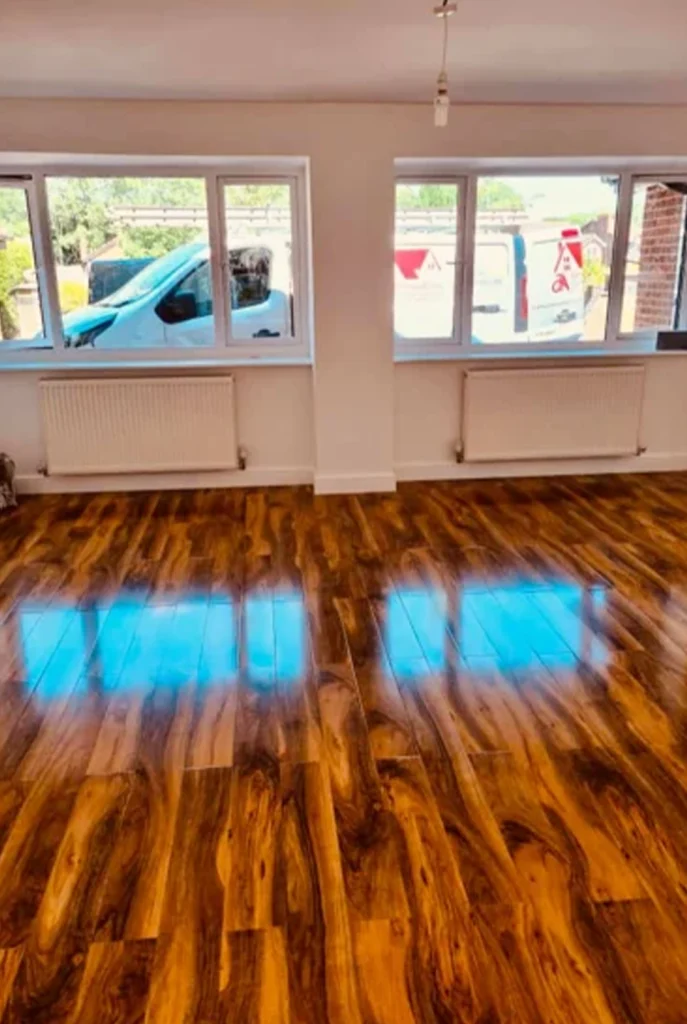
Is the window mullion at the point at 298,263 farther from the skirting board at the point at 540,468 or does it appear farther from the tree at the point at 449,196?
the skirting board at the point at 540,468

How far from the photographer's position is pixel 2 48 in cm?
323

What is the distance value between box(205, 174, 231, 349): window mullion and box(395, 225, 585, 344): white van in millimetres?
1154

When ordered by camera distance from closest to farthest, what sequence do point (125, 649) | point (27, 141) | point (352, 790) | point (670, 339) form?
point (352, 790) < point (125, 649) < point (27, 141) < point (670, 339)

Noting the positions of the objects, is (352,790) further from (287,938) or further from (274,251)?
(274,251)

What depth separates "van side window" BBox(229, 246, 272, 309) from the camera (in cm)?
489

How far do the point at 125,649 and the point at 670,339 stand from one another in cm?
421

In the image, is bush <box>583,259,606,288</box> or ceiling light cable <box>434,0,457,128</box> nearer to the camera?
ceiling light cable <box>434,0,457,128</box>

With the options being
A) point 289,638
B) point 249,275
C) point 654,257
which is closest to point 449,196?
point 249,275

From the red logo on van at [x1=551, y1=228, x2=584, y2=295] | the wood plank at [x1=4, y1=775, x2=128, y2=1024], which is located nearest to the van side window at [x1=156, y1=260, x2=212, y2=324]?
the red logo on van at [x1=551, y1=228, x2=584, y2=295]

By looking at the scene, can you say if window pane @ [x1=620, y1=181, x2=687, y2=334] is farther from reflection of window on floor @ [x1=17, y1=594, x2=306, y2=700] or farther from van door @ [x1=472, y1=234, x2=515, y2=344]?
reflection of window on floor @ [x1=17, y1=594, x2=306, y2=700]

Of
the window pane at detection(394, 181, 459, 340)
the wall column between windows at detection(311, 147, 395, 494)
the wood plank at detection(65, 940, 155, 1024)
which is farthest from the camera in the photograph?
the window pane at detection(394, 181, 459, 340)

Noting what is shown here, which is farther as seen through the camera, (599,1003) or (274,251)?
(274,251)

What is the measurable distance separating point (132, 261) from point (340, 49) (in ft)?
6.89

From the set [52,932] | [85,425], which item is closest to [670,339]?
[85,425]
